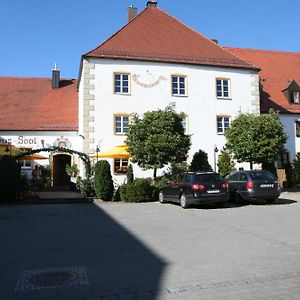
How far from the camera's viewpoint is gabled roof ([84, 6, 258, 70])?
2942cm

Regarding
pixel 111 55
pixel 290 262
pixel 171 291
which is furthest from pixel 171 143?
pixel 171 291

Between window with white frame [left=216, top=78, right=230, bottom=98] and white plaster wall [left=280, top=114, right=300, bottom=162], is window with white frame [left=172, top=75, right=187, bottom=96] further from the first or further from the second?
white plaster wall [left=280, top=114, right=300, bottom=162]

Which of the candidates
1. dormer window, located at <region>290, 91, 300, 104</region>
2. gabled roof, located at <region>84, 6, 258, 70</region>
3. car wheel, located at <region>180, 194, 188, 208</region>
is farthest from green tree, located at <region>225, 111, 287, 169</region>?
dormer window, located at <region>290, 91, 300, 104</region>

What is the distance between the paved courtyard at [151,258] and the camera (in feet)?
19.6

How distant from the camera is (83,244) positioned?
9.91 meters

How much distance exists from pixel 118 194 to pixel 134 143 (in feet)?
9.86

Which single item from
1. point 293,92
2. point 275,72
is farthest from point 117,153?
point 275,72

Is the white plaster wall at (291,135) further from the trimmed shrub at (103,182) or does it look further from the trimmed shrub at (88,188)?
the trimmed shrub at (103,182)

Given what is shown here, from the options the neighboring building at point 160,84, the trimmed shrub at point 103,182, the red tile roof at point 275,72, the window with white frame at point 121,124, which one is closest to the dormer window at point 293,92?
the red tile roof at point 275,72

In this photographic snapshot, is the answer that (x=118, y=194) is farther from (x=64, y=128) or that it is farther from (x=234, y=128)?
(x=64, y=128)

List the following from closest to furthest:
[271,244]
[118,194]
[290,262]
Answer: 1. [290,262]
2. [271,244]
3. [118,194]

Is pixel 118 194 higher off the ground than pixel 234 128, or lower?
lower

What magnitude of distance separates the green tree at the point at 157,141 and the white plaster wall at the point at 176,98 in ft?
13.5

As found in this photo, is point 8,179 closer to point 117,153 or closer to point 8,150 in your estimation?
point 8,150
